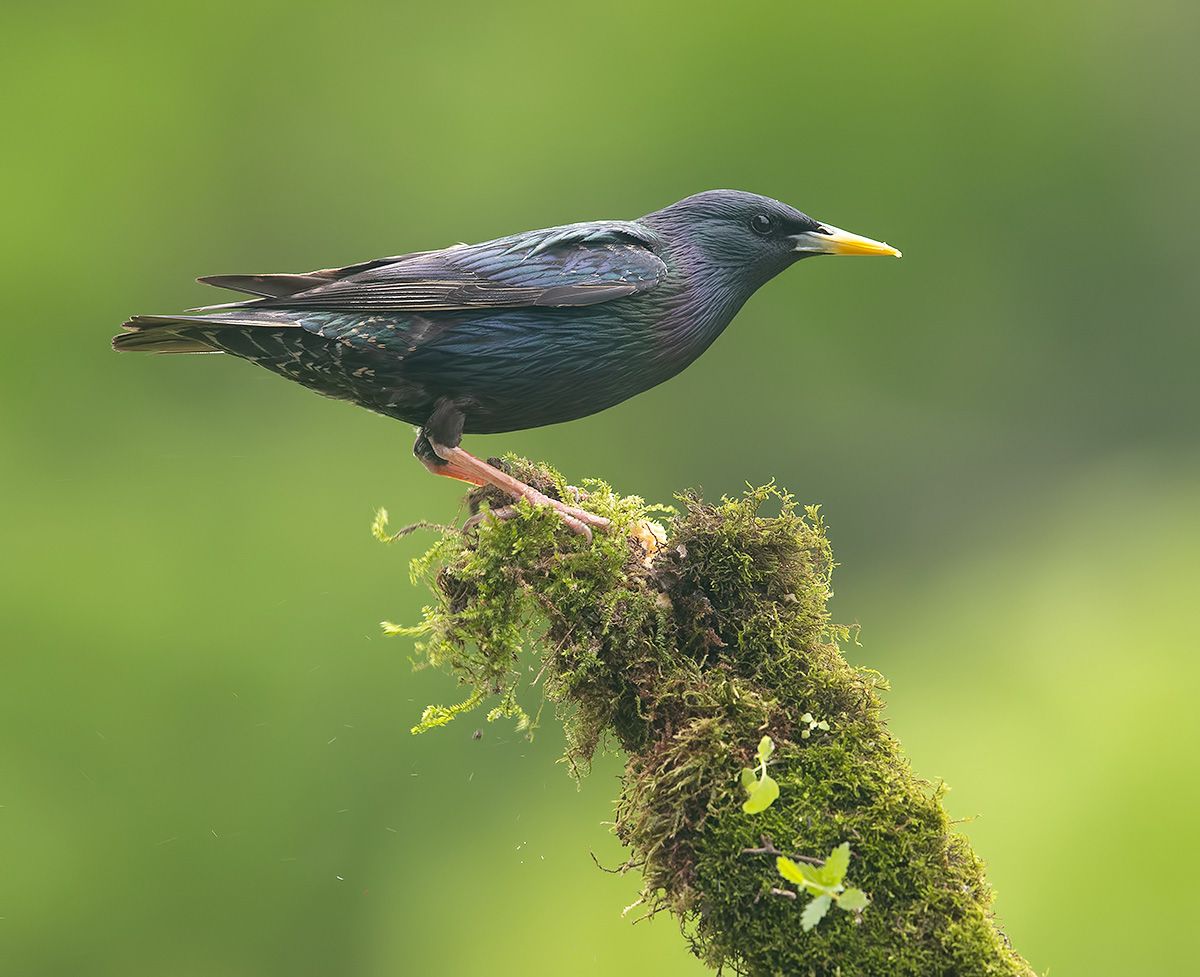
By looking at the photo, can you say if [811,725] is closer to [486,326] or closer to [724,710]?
[724,710]

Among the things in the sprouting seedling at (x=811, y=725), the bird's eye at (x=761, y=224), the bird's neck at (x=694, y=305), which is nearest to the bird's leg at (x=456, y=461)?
the bird's neck at (x=694, y=305)

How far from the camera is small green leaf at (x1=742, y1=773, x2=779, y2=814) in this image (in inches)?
143

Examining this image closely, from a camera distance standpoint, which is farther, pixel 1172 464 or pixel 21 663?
pixel 1172 464

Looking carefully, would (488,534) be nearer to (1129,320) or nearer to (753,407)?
(753,407)

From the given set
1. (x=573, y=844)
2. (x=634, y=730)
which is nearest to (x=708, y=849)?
(x=634, y=730)

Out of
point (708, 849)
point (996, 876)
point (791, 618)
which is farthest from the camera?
point (996, 876)

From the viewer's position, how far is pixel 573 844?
10.2 m

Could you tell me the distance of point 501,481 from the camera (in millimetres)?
5078

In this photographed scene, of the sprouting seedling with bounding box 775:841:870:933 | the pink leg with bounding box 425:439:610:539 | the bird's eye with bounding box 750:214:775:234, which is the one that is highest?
the bird's eye with bounding box 750:214:775:234

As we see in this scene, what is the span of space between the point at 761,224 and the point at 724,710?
2.43 metres

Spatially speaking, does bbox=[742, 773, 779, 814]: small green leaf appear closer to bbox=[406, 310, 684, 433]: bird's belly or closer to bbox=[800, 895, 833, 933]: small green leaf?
bbox=[800, 895, 833, 933]: small green leaf

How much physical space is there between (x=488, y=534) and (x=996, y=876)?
18.9ft

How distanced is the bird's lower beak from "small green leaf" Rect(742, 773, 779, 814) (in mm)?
2742

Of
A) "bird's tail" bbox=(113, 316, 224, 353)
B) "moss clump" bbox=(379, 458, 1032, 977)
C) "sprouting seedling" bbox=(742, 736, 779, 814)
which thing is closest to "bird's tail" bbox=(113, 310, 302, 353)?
"bird's tail" bbox=(113, 316, 224, 353)
